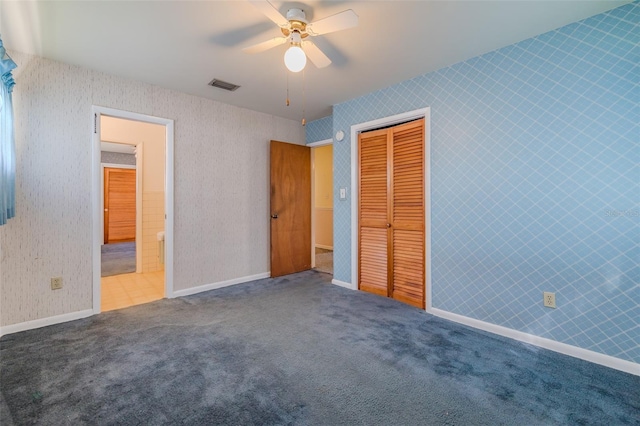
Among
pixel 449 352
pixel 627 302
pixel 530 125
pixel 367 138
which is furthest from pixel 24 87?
pixel 627 302

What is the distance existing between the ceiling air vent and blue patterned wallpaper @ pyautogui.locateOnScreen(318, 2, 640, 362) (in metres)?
2.14

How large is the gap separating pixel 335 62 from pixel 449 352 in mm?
2748

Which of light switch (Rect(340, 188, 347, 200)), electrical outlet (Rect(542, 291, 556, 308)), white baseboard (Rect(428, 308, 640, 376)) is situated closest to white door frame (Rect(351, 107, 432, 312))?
light switch (Rect(340, 188, 347, 200))

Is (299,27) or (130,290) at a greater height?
(299,27)

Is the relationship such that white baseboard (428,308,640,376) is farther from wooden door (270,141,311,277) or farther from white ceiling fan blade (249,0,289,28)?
white ceiling fan blade (249,0,289,28)

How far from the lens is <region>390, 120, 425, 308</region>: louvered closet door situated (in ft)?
10.3

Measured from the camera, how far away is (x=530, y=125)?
7.84ft

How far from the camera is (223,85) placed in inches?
131

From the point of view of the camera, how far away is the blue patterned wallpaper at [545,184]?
2.02 metres

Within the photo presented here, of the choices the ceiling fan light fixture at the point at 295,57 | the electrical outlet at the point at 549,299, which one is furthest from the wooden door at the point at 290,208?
the electrical outlet at the point at 549,299

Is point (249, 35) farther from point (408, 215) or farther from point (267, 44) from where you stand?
point (408, 215)

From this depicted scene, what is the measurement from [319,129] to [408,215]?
228cm

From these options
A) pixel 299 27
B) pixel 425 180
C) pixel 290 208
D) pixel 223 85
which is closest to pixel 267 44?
pixel 299 27

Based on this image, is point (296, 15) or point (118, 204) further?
point (118, 204)
